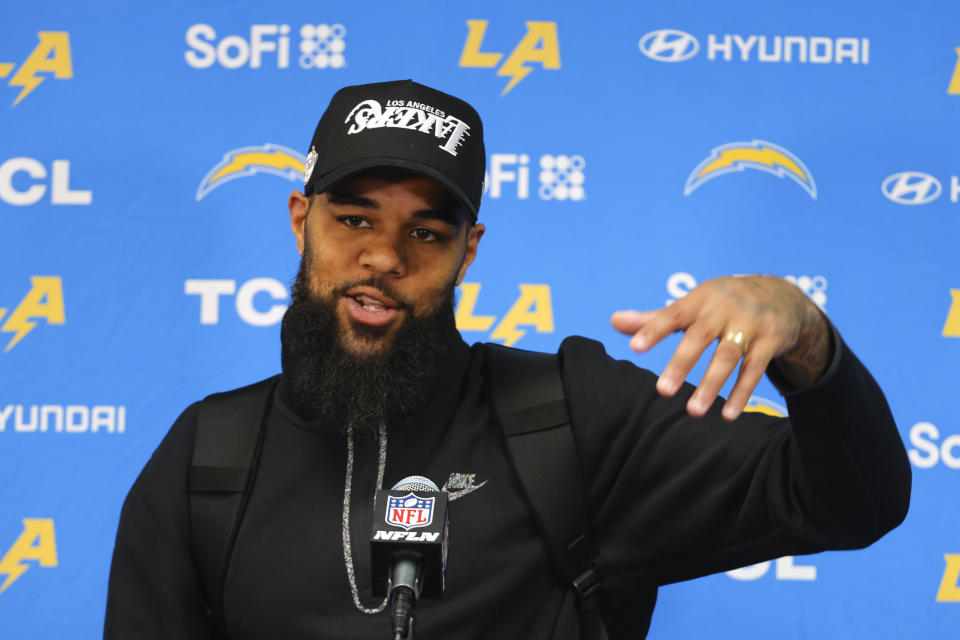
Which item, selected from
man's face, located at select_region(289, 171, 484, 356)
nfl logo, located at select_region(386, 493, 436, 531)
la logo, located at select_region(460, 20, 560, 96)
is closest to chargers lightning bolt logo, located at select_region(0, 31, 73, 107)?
la logo, located at select_region(460, 20, 560, 96)

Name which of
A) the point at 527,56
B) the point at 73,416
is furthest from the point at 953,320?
the point at 73,416

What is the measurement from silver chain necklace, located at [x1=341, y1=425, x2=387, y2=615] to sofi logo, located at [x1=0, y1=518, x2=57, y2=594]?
92 cm

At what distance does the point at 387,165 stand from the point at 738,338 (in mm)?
492

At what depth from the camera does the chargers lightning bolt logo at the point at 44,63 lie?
1.83 meters

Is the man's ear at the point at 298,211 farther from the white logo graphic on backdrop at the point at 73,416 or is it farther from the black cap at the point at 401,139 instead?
the white logo graphic on backdrop at the point at 73,416

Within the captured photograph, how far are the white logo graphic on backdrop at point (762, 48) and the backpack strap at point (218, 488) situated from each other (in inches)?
43.8

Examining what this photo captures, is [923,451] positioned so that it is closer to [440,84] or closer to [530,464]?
[530,464]

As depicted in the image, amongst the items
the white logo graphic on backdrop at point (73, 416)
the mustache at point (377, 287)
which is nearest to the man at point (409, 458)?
the mustache at point (377, 287)

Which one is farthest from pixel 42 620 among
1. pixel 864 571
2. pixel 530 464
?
pixel 864 571

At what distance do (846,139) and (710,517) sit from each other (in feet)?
3.44

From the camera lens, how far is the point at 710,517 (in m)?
1.00

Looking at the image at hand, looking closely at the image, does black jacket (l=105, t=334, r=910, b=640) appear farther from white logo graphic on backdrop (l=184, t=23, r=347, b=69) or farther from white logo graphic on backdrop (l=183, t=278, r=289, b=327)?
white logo graphic on backdrop (l=184, t=23, r=347, b=69)

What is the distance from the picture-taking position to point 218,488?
108 centimetres

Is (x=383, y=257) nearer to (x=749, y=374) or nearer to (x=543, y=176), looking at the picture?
(x=749, y=374)
